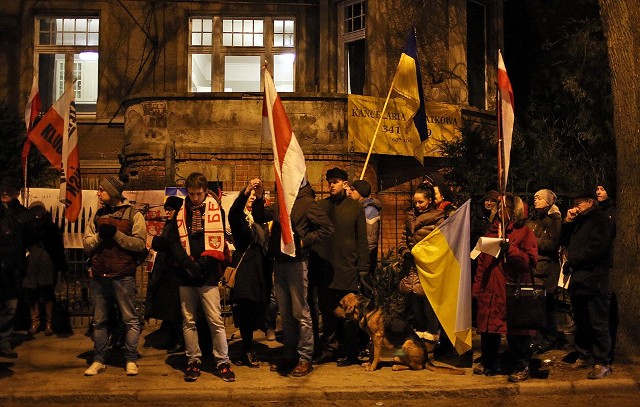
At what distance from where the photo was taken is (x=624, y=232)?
10.1 metres

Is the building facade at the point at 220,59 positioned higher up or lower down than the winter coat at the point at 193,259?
higher up

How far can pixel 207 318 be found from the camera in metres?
9.19

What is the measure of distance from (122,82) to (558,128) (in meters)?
9.61

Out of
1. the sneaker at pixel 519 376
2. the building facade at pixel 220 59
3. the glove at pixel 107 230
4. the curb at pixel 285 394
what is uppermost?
the building facade at pixel 220 59

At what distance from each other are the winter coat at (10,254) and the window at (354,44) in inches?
377

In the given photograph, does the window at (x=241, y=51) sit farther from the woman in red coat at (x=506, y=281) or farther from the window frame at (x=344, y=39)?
the woman in red coat at (x=506, y=281)

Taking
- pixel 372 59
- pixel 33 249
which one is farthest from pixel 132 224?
pixel 372 59

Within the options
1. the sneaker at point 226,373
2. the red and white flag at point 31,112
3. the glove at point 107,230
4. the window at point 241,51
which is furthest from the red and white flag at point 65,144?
the window at point 241,51

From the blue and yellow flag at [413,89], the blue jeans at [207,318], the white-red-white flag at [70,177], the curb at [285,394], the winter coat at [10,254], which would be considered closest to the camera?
the curb at [285,394]

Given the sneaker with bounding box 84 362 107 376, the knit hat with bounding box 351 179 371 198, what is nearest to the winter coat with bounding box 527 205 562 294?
the knit hat with bounding box 351 179 371 198

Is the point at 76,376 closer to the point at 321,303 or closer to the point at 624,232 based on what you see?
the point at 321,303

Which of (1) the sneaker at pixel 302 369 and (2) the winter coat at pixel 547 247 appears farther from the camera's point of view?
(2) the winter coat at pixel 547 247

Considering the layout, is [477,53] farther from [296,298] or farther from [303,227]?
[296,298]

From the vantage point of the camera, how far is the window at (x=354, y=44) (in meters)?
18.7
